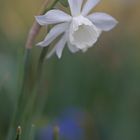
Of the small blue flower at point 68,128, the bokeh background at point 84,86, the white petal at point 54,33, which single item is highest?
the white petal at point 54,33

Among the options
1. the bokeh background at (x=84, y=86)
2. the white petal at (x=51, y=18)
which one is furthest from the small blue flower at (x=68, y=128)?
the white petal at (x=51, y=18)

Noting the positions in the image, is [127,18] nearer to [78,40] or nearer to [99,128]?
[99,128]

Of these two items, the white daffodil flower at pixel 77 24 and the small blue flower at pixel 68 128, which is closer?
the white daffodil flower at pixel 77 24

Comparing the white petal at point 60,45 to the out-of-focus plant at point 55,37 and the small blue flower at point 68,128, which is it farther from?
the small blue flower at point 68,128

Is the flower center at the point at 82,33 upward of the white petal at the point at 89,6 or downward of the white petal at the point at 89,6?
downward

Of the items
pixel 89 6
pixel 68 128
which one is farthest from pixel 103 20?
pixel 68 128

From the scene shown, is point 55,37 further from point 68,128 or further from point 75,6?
point 68,128
